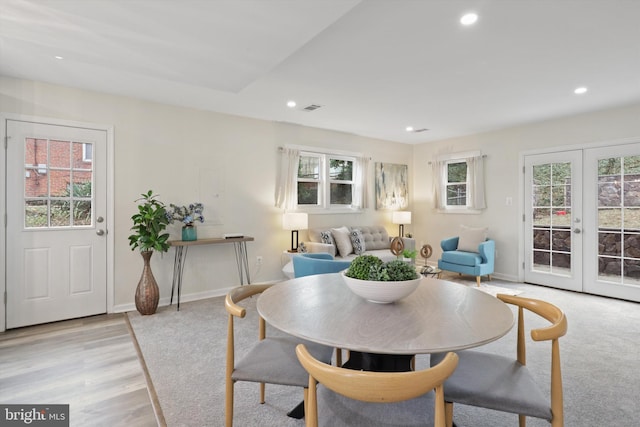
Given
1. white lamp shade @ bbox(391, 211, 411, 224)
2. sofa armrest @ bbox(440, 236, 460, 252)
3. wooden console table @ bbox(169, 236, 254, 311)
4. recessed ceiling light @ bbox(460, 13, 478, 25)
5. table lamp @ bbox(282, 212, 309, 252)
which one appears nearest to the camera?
recessed ceiling light @ bbox(460, 13, 478, 25)

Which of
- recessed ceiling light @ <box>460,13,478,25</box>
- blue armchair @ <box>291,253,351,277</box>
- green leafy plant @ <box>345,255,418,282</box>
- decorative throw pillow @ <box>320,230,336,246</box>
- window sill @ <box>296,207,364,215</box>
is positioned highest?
recessed ceiling light @ <box>460,13,478,25</box>

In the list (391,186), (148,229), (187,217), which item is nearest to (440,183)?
(391,186)

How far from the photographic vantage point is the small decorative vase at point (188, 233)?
4.07 meters

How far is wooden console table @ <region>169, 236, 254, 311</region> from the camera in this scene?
400 cm

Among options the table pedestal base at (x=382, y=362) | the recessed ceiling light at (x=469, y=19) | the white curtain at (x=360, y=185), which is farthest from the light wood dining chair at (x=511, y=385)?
the white curtain at (x=360, y=185)

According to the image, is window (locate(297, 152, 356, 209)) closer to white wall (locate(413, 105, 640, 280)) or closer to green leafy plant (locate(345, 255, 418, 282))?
white wall (locate(413, 105, 640, 280))

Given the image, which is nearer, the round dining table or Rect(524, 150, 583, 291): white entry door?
the round dining table

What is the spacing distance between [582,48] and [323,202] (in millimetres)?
3793

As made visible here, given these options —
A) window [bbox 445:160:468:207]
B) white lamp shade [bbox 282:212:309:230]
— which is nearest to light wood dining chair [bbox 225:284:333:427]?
white lamp shade [bbox 282:212:309:230]

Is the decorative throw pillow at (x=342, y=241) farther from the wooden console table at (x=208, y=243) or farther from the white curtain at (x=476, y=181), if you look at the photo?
the white curtain at (x=476, y=181)

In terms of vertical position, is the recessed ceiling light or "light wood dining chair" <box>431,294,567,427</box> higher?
the recessed ceiling light

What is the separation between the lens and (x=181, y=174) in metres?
4.26

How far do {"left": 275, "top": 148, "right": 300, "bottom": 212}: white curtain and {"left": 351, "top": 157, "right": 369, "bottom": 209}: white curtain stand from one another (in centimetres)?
130

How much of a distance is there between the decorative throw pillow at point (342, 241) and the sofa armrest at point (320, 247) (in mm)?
182
